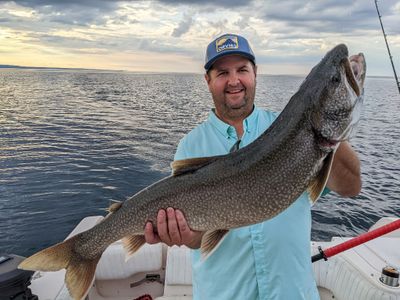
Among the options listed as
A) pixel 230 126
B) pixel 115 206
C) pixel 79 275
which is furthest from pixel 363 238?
pixel 79 275

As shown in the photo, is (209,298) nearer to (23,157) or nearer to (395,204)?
(395,204)

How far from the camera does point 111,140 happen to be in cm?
2628

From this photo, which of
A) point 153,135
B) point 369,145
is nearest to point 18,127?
point 153,135

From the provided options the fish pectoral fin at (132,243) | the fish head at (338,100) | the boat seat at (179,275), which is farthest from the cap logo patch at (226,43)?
the boat seat at (179,275)

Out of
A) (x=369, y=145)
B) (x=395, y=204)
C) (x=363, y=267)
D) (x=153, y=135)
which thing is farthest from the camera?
(x=153, y=135)

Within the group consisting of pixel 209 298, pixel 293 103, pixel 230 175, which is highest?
pixel 293 103

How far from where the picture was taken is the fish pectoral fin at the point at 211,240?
3406 millimetres

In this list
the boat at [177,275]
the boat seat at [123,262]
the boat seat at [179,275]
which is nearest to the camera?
the boat at [177,275]

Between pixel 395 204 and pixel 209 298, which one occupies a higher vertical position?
pixel 209 298

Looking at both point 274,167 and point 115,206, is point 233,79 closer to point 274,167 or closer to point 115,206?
point 274,167

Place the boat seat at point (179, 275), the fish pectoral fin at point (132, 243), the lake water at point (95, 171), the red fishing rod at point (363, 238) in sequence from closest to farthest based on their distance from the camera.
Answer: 1. the fish pectoral fin at point (132, 243)
2. the red fishing rod at point (363, 238)
3. the boat seat at point (179, 275)
4. the lake water at point (95, 171)

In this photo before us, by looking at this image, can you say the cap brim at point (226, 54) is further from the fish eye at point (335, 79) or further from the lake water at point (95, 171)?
the fish eye at point (335, 79)

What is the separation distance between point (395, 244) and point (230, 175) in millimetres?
4703

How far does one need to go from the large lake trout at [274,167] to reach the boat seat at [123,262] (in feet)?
10.6
